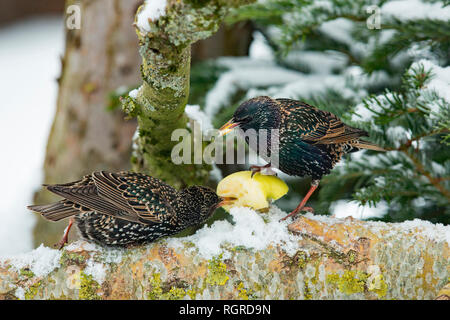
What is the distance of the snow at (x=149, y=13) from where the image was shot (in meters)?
1.44

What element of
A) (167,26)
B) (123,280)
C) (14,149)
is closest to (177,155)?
(123,280)

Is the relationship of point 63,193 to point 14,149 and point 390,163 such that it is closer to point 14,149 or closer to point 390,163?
point 390,163

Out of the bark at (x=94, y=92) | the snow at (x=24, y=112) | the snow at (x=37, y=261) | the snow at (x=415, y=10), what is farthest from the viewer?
the snow at (x=24, y=112)

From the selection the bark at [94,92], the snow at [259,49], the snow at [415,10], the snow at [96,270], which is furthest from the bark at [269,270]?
the bark at [94,92]

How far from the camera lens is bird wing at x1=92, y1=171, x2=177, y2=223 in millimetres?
1777

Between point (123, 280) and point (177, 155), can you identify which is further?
point (177, 155)

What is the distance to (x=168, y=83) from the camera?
1.80 metres

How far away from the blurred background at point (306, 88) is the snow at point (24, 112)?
0.10 feet

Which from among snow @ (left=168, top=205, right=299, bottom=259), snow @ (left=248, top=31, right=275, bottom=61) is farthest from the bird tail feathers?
snow @ (left=248, top=31, right=275, bottom=61)

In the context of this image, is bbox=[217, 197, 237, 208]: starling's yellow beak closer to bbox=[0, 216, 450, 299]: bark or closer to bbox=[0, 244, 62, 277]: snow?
bbox=[0, 216, 450, 299]: bark

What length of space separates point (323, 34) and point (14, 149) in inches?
173

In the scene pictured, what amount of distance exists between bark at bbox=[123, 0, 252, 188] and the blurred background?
0.34 m

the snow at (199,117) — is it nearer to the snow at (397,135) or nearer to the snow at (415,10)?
the snow at (397,135)

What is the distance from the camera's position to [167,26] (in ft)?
4.76
